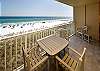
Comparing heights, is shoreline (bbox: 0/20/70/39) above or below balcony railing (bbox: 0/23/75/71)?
above

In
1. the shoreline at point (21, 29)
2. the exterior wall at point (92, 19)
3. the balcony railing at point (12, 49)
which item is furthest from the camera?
the exterior wall at point (92, 19)

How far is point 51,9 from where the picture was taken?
32.1 m

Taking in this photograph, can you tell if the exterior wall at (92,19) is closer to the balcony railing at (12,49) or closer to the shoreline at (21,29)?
the shoreline at (21,29)

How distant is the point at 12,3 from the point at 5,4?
106 inches

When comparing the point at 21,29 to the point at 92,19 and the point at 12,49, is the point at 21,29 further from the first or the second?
the point at 12,49

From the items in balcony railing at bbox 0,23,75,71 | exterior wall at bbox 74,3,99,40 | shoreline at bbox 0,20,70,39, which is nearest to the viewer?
balcony railing at bbox 0,23,75,71

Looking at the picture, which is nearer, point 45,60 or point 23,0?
point 45,60

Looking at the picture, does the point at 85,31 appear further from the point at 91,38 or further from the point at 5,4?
the point at 5,4

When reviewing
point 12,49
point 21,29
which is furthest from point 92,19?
point 12,49

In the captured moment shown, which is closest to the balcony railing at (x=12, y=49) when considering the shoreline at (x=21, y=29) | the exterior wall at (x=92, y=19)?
the shoreline at (x=21, y=29)

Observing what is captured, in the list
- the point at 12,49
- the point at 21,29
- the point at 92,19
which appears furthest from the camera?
the point at 21,29

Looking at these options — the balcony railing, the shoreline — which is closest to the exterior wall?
the shoreline

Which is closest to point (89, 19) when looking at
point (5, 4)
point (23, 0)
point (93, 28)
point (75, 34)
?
point (93, 28)

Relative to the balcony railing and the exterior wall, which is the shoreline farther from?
the exterior wall
